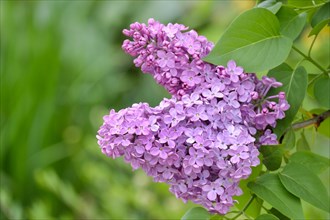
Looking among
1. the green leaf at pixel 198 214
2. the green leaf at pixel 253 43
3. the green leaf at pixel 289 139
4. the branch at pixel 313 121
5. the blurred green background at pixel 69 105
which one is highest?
the blurred green background at pixel 69 105

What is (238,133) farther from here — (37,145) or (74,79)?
(74,79)

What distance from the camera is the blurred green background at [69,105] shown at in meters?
2.59

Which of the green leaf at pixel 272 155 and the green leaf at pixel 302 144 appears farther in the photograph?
the green leaf at pixel 302 144

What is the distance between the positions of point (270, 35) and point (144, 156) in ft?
0.65

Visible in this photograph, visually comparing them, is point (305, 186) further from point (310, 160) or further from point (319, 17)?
point (319, 17)

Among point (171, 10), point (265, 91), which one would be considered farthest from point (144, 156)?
point (171, 10)

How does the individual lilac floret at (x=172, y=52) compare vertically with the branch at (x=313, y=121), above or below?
above

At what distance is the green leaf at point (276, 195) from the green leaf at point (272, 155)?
0.05 ft

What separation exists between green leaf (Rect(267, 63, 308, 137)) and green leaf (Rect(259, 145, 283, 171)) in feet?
0.06

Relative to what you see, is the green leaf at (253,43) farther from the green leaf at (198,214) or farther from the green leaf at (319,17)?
the green leaf at (198,214)

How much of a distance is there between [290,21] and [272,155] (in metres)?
0.15

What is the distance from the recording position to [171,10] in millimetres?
3807

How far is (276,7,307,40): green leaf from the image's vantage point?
74cm

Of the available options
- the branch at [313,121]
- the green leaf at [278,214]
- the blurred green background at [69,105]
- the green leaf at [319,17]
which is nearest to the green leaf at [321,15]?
the green leaf at [319,17]
